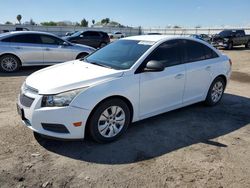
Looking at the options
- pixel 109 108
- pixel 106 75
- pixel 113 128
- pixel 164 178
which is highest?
pixel 106 75

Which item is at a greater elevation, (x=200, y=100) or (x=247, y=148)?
(x=200, y=100)

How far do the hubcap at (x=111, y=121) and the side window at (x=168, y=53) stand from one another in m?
1.10

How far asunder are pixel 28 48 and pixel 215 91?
7.13 metres

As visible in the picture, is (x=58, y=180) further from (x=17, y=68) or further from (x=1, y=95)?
(x=17, y=68)

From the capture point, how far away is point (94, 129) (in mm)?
4195

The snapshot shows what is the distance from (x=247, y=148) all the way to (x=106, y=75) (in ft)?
8.15

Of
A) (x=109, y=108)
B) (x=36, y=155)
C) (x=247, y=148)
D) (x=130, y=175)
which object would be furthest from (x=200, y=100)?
(x=36, y=155)

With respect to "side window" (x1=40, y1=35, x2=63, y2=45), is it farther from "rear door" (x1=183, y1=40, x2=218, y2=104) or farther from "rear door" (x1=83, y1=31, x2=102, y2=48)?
"rear door" (x1=83, y1=31, x2=102, y2=48)

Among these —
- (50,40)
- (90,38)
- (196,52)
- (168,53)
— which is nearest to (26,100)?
(168,53)

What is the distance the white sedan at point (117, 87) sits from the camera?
3.96 metres

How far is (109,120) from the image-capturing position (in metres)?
4.35

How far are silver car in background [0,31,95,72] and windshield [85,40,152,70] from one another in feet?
18.8

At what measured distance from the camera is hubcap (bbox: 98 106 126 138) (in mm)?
4285

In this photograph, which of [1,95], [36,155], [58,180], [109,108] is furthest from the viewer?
[1,95]
